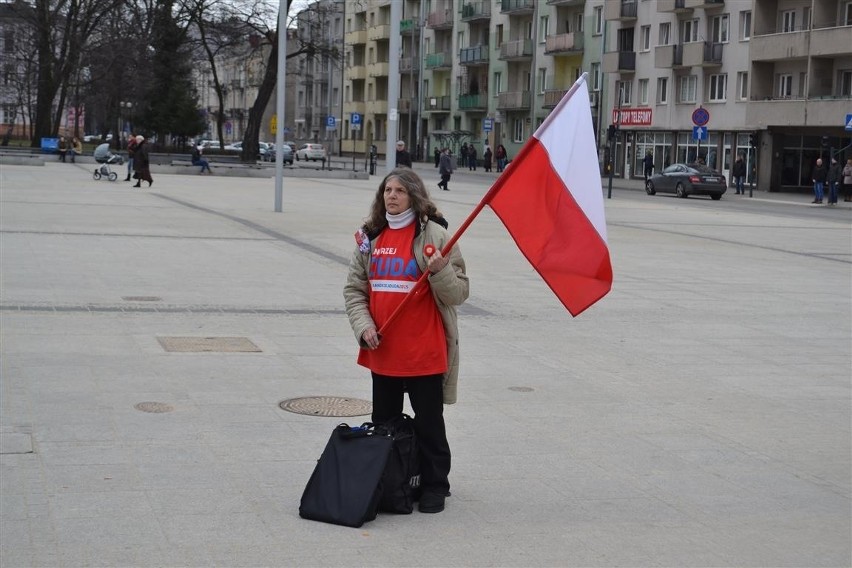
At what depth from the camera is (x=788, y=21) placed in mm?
57594

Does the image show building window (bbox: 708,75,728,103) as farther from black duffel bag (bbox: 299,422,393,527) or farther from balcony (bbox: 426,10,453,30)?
black duffel bag (bbox: 299,422,393,527)

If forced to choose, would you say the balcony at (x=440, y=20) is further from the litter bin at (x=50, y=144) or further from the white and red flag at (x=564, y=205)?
the white and red flag at (x=564, y=205)

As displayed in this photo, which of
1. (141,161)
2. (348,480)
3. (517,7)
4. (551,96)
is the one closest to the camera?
(348,480)

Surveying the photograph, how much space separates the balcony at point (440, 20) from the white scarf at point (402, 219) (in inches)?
3563

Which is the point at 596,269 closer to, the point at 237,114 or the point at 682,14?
the point at 682,14

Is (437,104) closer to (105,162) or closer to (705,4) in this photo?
(705,4)

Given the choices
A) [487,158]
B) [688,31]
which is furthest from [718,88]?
[487,158]

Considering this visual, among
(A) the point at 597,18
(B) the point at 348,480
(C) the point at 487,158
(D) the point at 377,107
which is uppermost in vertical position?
(A) the point at 597,18

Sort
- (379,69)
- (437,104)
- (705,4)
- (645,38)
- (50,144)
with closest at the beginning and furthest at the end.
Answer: (50,144) → (705,4) → (645,38) → (437,104) → (379,69)

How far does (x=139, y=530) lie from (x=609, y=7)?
6865 centimetres

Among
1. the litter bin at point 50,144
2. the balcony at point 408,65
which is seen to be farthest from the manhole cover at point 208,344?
the balcony at point 408,65

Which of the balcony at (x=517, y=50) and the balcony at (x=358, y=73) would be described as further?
the balcony at (x=358, y=73)

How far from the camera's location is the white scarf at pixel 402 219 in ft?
18.6

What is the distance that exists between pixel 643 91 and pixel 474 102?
21.4 metres
